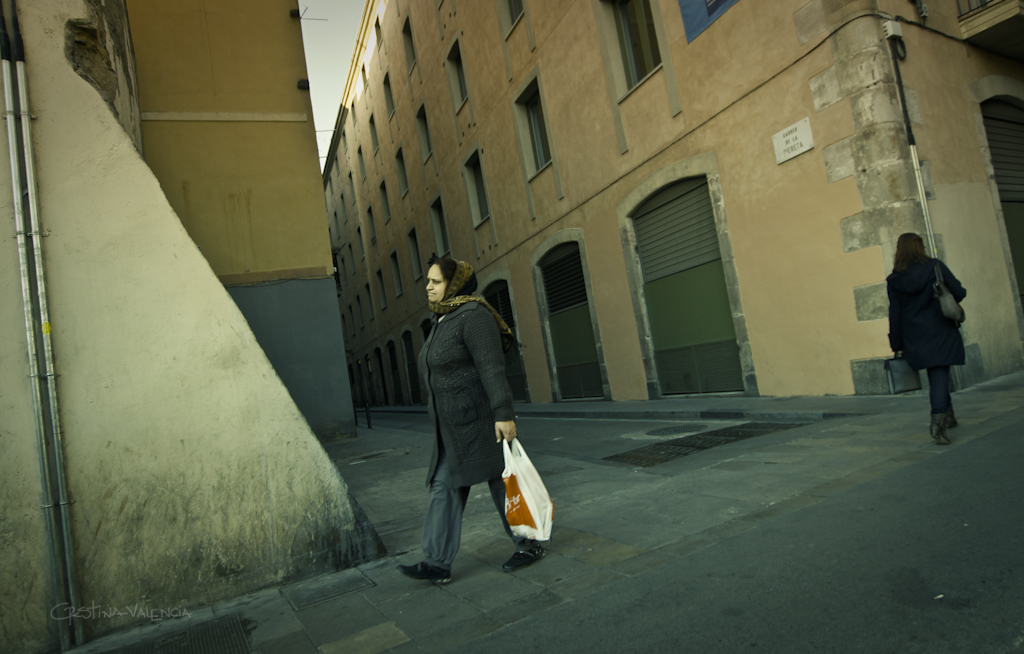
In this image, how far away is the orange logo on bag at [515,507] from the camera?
3207 millimetres

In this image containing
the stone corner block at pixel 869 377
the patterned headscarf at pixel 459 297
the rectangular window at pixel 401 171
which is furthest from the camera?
the rectangular window at pixel 401 171

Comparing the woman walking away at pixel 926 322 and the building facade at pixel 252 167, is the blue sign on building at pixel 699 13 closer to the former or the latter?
the woman walking away at pixel 926 322

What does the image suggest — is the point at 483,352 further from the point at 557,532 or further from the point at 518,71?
the point at 518,71

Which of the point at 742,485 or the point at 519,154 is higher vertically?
the point at 519,154

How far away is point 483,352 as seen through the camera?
3258mm

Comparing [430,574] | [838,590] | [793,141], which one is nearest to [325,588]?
[430,574]

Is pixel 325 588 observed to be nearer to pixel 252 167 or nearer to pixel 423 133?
pixel 252 167

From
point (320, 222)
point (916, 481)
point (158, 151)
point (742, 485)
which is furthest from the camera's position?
point (320, 222)

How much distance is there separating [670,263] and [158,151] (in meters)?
8.05

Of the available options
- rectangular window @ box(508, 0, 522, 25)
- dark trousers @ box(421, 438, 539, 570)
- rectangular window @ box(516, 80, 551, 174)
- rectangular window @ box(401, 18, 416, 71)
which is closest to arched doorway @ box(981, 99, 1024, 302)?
rectangular window @ box(516, 80, 551, 174)

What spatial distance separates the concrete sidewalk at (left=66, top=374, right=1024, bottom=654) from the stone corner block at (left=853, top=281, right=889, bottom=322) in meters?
0.97

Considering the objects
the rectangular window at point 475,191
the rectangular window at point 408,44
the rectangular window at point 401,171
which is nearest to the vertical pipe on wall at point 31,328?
the rectangular window at point 475,191

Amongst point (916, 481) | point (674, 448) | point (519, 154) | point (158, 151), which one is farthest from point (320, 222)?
point (916, 481)

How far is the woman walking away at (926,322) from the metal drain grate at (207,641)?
4.58 metres
